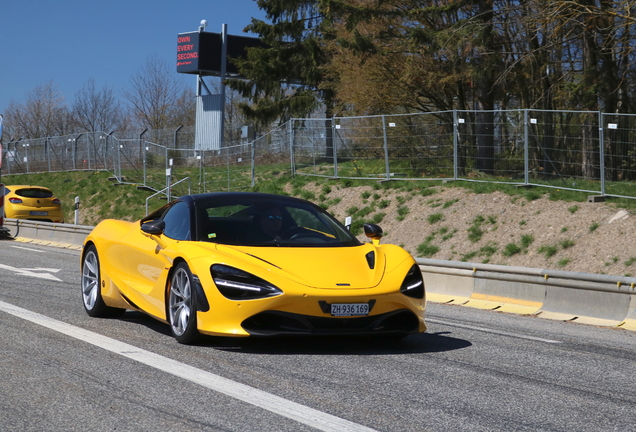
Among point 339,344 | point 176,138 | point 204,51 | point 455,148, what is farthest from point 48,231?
point 204,51

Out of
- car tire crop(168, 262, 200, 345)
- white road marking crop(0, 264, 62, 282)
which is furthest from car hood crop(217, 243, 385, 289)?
white road marking crop(0, 264, 62, 282)

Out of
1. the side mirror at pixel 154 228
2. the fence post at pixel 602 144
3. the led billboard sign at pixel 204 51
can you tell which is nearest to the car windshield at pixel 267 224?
the side mirror at pixel 154 228

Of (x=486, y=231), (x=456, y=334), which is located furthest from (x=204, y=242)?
(x=486, y=231)

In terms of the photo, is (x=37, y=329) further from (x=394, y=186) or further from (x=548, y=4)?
(x=548, y=4)

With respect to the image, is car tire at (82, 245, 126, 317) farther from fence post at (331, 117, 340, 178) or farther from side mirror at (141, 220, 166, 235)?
fence post at (331, 117, 340, 178)

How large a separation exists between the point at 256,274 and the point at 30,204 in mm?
20767

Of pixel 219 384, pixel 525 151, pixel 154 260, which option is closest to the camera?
pixel 219 384

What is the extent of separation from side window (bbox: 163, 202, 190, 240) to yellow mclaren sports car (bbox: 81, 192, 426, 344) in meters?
0.01

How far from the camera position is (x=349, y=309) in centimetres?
653

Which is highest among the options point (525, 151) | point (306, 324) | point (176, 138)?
point (176, 138)

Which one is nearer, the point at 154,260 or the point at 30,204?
the point at 154,260

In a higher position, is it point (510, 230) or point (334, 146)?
point (334, 146)

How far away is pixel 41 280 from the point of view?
1241 cm

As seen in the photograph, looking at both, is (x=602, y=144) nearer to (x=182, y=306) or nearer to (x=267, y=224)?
(x=267, y=224)
